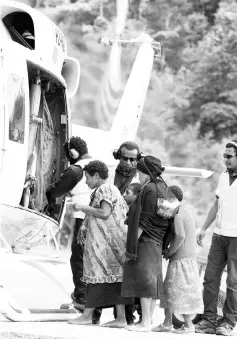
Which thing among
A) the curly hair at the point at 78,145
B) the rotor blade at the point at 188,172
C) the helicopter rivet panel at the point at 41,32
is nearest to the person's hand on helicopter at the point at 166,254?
the curly hair at the point at 78,145

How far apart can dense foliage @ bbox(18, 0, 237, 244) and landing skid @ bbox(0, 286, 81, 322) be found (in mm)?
22686

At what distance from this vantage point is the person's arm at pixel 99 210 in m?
7.07

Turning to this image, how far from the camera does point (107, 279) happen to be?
7.13m

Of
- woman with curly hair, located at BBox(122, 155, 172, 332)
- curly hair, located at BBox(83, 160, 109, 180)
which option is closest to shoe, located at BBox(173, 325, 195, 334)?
woman with curly hair, located at BBox(122, 155, 172, 332)

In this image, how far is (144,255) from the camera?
7.01 meters

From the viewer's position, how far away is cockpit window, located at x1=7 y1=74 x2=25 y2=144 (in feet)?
28.6

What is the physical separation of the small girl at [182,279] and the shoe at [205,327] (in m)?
0.25

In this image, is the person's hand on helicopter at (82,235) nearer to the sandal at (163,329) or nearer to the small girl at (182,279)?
the small girl at (182,279)

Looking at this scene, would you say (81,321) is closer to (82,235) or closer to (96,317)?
(96,317)

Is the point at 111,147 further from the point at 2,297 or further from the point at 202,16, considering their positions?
the point at 202,16

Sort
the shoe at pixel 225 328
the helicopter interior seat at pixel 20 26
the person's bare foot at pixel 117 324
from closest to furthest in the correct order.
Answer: the person's bare foot at pixel 117 324, the shoe at pixel 225 328, the helicopter interior seat at pixel 20 26

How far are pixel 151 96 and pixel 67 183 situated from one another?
24166 millimetres

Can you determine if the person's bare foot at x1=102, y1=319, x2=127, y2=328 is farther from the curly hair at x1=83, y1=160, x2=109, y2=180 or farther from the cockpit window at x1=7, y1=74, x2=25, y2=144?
the cockpit window at x1=7, y1=74, x2=25, y2=144

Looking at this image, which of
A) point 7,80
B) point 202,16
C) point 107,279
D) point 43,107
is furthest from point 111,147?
point 202,16
